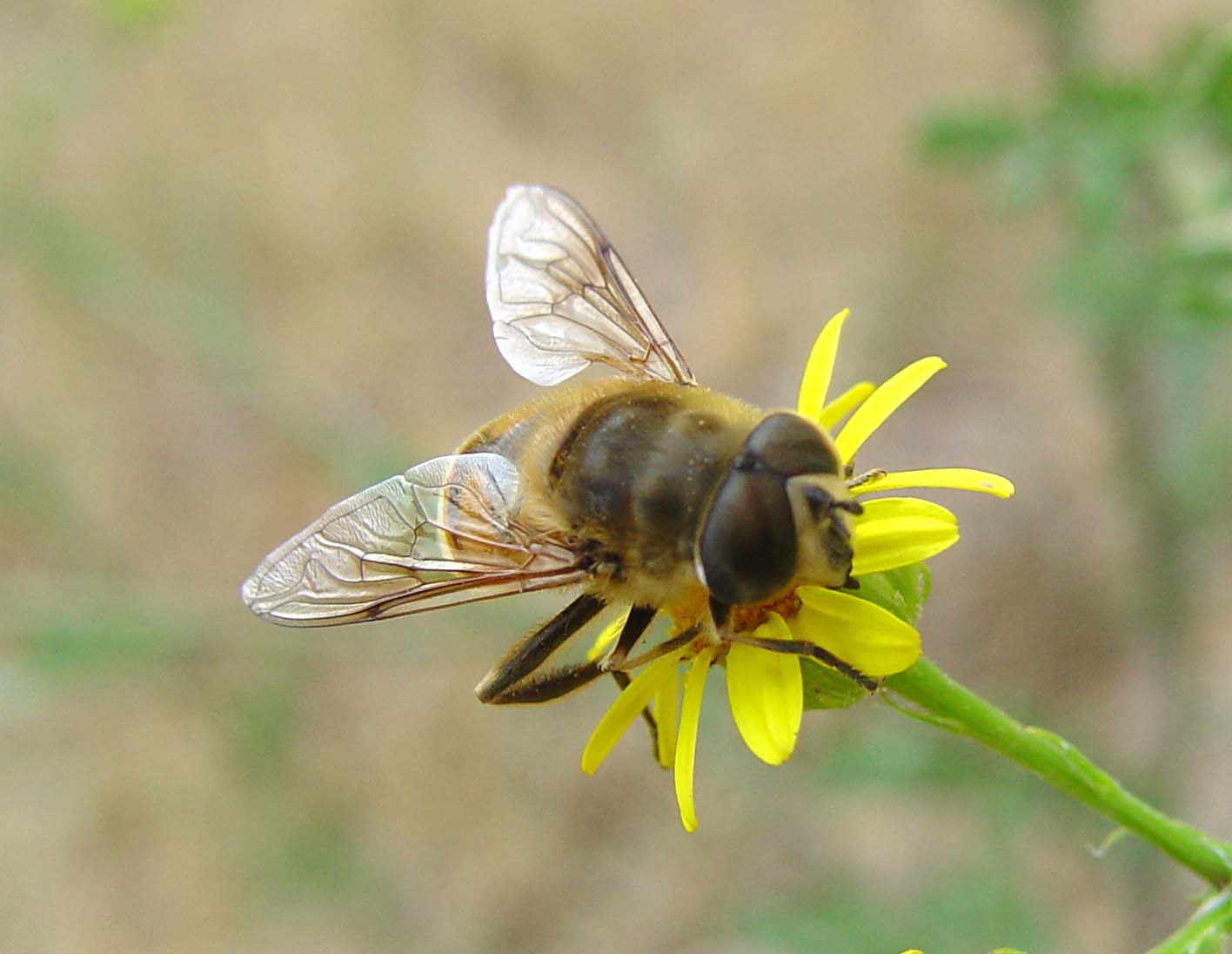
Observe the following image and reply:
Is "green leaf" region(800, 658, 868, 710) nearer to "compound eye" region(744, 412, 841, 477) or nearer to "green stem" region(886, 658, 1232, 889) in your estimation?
"green stem" region(886, 658, 1232, 889)

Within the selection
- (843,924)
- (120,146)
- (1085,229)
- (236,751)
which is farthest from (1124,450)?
(120,146)

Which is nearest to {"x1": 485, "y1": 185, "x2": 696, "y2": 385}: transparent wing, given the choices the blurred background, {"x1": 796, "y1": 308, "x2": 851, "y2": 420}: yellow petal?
{"x1": 796, "y1": 308, "x2": 851, "y2": 420}: yellow petal

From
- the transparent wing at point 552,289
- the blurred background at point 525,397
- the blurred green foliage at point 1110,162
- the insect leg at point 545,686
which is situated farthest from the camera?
the blurred background at point 525,397

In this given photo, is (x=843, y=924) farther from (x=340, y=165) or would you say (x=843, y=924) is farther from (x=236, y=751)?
(x=340, y=165)

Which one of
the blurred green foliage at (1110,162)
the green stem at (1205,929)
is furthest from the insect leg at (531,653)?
the blurred green foliage at (1110,162)

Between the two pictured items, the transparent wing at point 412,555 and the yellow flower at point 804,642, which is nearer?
the yellow flower at point 804,642

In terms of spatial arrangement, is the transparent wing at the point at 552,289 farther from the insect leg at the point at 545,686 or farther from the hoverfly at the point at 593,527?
the insect leg at the point at 545,686

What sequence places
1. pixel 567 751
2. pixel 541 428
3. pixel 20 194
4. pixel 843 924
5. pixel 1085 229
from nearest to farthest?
1. pixel 541 428
2. pixel 1085 229
3. pixel 843 924
4. pixel 20 194
5. pixel 567 751
